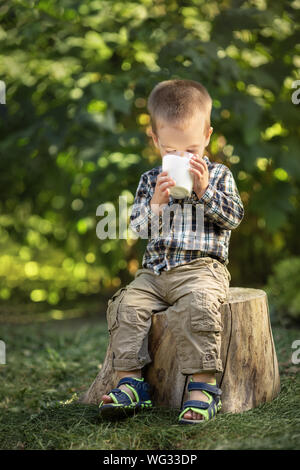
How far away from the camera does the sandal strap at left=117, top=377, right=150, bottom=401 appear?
8.08 feet

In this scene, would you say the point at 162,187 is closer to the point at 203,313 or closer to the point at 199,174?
the point at 199,174

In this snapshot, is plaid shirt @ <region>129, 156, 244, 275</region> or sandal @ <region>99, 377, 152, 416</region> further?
plaid shirt @ <region>129, 156, 244, 275</region>

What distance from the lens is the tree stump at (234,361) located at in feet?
8.32

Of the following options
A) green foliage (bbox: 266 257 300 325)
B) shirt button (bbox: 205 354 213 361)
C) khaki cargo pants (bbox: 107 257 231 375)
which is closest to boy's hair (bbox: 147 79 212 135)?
khaki cargo pants (bbox: 107 257 231 375)

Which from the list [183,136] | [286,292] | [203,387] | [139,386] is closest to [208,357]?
[203,387]

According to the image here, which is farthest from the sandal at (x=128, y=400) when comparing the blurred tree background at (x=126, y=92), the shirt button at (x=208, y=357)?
the blurred tree background at (x=126, y=92)

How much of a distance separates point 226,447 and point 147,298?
2.65ft

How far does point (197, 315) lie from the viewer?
93.8 inches

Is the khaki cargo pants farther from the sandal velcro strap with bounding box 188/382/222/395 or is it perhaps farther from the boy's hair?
the boy's hair

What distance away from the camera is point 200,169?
2383mm

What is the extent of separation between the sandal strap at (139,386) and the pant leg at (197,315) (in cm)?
22

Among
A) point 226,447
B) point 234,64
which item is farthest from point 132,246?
point 226,447

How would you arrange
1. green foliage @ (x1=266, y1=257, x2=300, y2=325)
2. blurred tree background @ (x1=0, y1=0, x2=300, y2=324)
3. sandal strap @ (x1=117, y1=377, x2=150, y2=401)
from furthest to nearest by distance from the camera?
green foliage @ (x1=266, y1=257, x2=300, y2=325) < blurred tree background @ (x1=0, y1=0, x2=300, y2=324) < sandal strap @ (x1=117, y1=377, x2=150, y2=401)

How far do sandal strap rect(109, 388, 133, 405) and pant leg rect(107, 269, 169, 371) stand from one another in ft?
0.38
